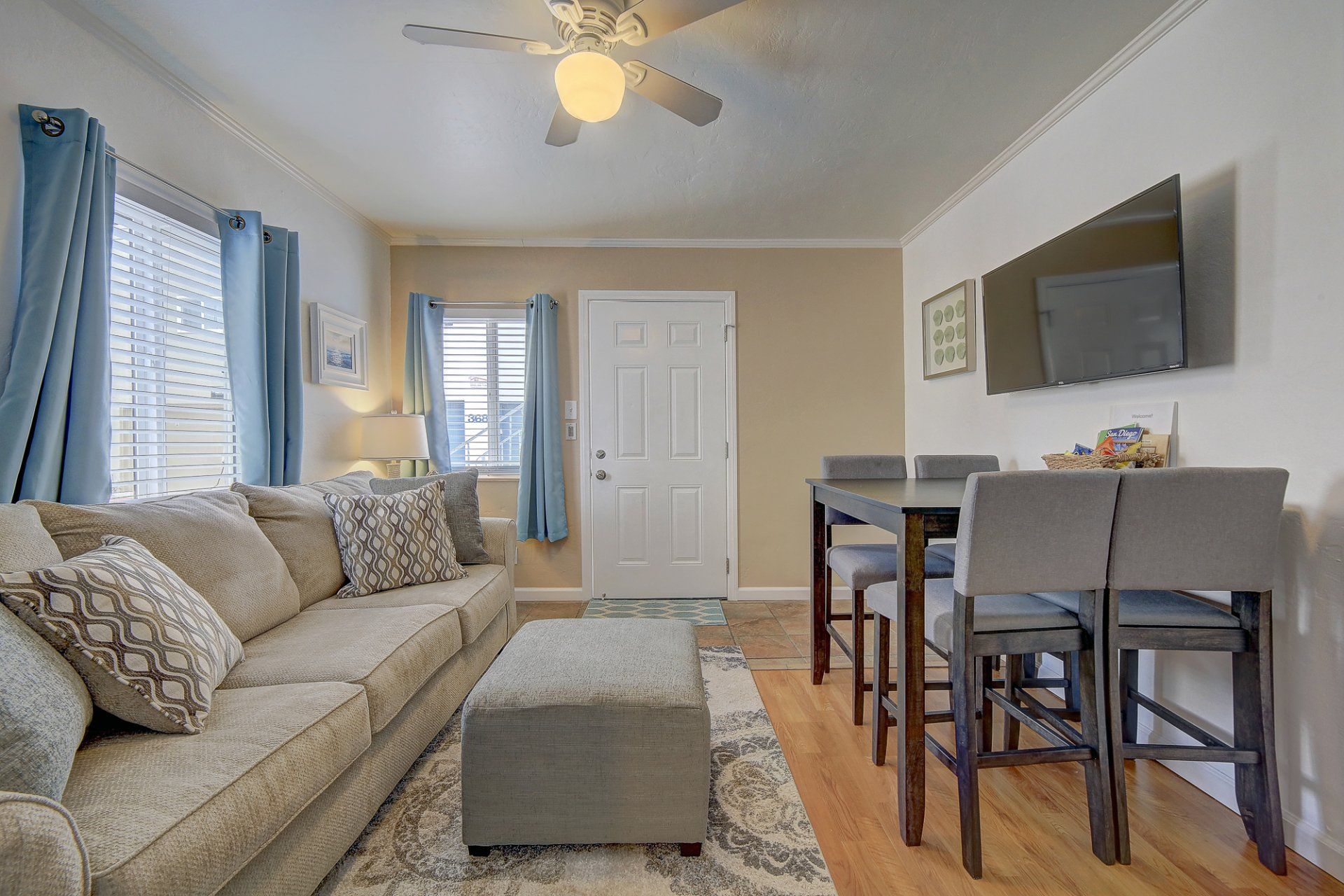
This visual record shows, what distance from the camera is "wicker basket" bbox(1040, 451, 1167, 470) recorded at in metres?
1.92

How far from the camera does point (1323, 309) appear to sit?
146 cm

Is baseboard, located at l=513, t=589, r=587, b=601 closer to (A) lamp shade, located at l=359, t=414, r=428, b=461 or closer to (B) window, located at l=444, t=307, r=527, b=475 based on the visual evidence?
(B) window, located at l=444, t=307, r=527, b=475

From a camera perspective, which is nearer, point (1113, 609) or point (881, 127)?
point (1113, 609)

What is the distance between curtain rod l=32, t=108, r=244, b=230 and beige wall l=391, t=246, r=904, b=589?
1586mm

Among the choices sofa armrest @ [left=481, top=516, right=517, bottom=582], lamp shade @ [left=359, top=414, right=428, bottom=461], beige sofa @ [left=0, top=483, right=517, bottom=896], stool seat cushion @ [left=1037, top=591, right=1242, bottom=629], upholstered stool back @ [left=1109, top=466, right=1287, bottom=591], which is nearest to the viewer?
beige sofa @ [left=0, top=483, right=517, bottom=896]

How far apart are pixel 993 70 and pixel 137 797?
9.96ft

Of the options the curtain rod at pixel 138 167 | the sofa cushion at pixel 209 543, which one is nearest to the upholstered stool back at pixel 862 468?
the sofa cushion at pixel 209 543

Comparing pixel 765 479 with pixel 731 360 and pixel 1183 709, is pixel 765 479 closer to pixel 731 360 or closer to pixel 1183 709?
pixel 731 360

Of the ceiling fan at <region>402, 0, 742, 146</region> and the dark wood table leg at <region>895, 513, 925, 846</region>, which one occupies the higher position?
the ceiling fan at <region>402, 0, 742, 146</region>

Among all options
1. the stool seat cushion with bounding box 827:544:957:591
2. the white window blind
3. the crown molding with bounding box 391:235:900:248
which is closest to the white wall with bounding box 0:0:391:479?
the white window blind

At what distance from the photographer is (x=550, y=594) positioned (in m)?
3.94

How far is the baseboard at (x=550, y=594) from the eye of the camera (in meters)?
3.93

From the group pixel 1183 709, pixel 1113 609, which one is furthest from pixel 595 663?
pixel 1183 709

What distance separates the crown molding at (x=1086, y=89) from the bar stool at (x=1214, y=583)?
1482mm
